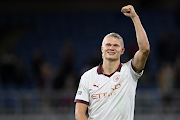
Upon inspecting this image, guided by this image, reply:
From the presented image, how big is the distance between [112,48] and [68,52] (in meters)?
7.72

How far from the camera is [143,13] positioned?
16219 millimetres

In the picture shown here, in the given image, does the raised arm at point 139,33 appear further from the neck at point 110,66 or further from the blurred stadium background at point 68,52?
the blurred stadium background at point 68,52

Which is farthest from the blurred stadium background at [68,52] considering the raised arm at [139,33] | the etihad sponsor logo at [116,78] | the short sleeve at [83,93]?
the raised arm at [139,33]

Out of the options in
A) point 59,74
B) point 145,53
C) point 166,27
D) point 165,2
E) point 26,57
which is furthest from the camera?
point 165,2

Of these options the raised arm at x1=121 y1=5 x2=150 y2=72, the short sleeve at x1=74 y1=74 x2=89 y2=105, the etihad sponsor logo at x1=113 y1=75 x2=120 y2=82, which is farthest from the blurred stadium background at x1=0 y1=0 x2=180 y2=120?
the raised arm at x1=121 y1=5 x2=150 y2=72

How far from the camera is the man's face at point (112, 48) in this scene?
15.8 feet

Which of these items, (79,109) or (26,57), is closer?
(79,109)

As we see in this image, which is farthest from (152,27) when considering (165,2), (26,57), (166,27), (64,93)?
(64,93)

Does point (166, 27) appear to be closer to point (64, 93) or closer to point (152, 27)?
point (152, 27)

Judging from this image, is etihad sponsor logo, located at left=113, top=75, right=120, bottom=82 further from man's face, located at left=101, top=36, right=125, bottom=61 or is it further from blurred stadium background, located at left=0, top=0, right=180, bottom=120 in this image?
blurred stadium background, located at left=0, top=0, right=180, bottom=120

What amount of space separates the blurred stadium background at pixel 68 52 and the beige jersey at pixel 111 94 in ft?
18.5

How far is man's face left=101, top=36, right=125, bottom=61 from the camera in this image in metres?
4.81

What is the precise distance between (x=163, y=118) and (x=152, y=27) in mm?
6148

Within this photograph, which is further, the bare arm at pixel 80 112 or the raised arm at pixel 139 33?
the bare arm at pixel 80 112
